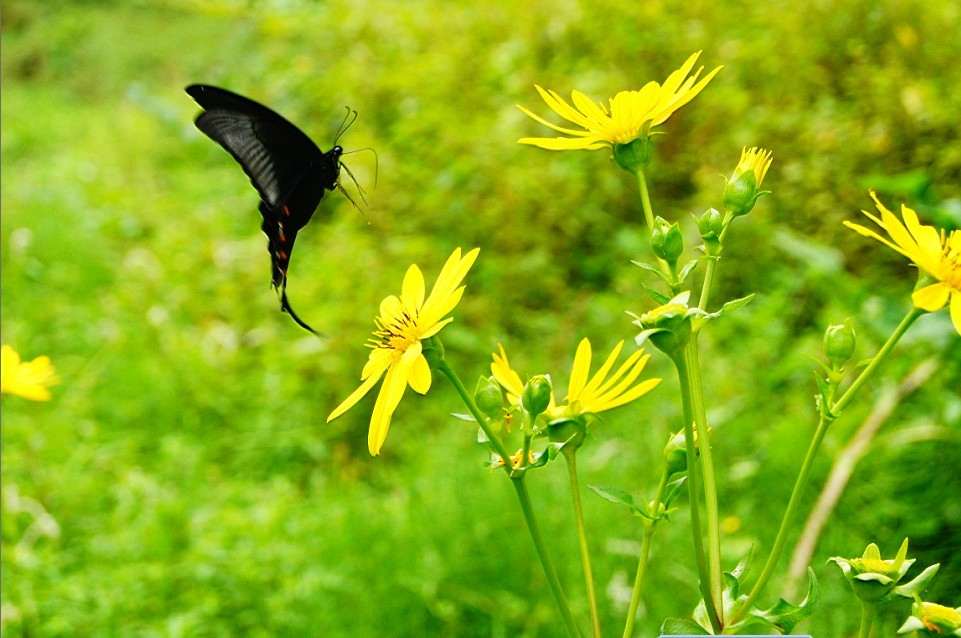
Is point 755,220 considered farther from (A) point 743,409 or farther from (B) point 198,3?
(B) point 198,3

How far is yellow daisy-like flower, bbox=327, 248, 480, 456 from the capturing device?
0.48 m

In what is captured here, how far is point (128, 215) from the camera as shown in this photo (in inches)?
146

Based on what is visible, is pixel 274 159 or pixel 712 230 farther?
pixel 274 159

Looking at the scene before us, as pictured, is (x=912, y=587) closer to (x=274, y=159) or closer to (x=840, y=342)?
(x=840, y=342)

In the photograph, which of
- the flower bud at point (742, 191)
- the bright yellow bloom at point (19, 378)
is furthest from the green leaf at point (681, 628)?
the bright yellow bloom at point (19, 378)

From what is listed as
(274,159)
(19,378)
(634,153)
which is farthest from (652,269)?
(19,378)

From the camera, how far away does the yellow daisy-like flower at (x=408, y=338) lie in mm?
483

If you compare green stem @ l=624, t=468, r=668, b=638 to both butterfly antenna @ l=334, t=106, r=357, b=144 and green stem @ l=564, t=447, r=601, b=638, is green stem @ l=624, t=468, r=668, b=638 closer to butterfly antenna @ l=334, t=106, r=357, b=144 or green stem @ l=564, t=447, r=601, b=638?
green stem @ l=564, t=447, r=601, b=638

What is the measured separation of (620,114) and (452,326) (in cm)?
208

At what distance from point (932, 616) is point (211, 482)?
201cm

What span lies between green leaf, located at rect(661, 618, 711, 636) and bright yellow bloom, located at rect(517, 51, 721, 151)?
26 centimetres

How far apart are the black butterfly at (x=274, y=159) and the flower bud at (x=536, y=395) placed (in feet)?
0.81

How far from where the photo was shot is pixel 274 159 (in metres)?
0.74

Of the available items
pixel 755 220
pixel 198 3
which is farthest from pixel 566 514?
pixel 198 3
